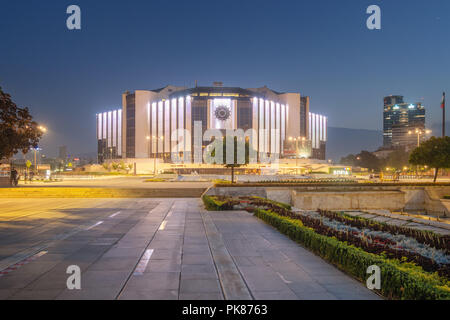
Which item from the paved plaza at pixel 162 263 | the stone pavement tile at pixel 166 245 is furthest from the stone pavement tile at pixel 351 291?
the stone pavement tile at pixel 166 245

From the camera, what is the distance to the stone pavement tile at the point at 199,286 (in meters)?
5.78

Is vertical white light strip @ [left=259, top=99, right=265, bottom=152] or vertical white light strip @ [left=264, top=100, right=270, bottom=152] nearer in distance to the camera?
vertical white light strip @ [left=259, top=99, right=265, bottom=152]

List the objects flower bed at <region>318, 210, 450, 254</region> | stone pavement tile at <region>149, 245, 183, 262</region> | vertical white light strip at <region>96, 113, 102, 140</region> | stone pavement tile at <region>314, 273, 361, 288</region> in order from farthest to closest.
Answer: vertical white light strip at <region>96, 113, 102, 140</region> < flower bed at <region>318, 210, 450, 254</region> < stone pavement tile at <region>149, 245, 183, 262</region> < stone pavement tile at <region>314, 273, 361, 288</region>

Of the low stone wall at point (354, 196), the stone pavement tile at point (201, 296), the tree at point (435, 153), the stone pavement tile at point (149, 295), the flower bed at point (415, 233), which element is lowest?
the low stone wall at point (354, 196)

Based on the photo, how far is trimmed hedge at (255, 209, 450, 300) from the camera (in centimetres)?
493

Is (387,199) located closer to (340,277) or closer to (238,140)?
(238,140)

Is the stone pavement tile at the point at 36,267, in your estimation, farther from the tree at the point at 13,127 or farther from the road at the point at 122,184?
the road at the point at 122,184

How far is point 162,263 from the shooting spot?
753cm

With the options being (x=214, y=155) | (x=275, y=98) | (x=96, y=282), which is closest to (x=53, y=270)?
(x=96, y=282)

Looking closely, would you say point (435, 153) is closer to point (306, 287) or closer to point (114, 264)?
point (306, 287)

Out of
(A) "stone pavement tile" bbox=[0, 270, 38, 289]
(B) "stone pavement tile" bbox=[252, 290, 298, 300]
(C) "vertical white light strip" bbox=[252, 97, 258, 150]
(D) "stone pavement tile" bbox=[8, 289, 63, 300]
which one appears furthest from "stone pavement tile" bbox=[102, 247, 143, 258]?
(C) "vertical white light strip" bbox=[252, 97, 258, 150]

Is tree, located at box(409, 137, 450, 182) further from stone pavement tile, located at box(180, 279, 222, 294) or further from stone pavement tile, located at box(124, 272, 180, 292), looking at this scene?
stone pavement tile, located at box(124, 272, 180, 292)

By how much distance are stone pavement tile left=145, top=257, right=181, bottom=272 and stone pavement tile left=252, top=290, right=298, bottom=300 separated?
2.17m
